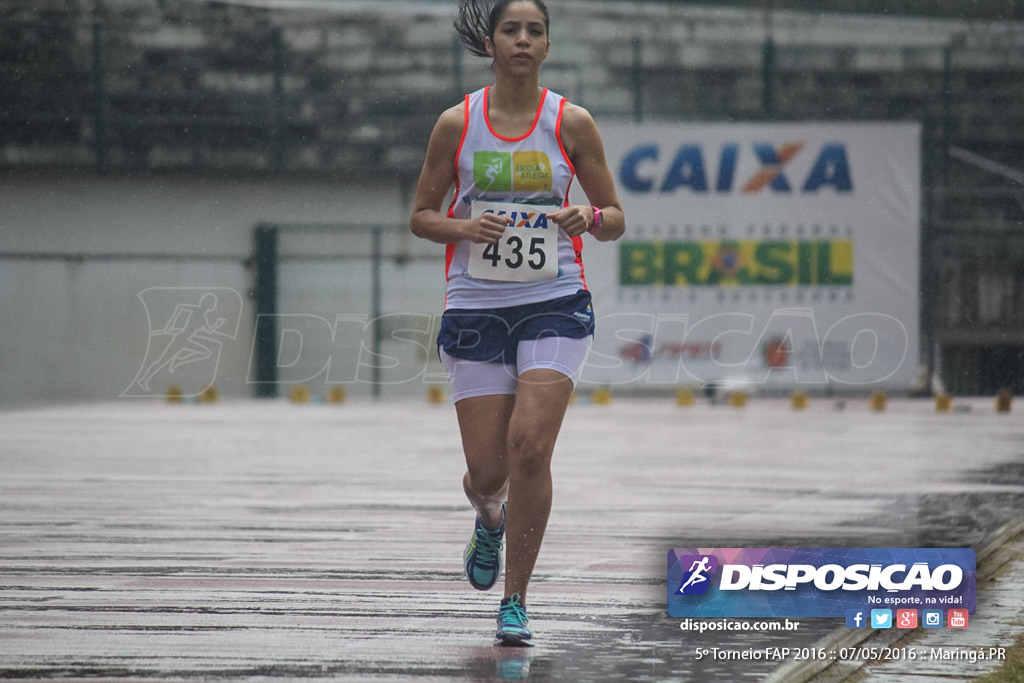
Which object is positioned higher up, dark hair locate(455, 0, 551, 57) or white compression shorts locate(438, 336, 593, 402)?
dark hair locate(455, 0, 551, 57)

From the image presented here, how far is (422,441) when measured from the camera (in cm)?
1401

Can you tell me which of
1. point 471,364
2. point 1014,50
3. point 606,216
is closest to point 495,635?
point 471,364

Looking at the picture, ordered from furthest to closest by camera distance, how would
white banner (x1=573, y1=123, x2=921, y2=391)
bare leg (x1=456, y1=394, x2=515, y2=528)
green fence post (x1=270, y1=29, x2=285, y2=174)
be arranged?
green fence post (x1=270, y1=29, x2=285, y2=174), white banner (x1=573, y1=123, x2=921, y2=391), bare leg (x1=456, y1=394, x2=515, y2=528)

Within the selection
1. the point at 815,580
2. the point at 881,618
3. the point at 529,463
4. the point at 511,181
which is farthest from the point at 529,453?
the point at 881,618

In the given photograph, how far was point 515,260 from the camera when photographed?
489cm

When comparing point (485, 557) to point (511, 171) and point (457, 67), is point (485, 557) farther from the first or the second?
point (457, 67)

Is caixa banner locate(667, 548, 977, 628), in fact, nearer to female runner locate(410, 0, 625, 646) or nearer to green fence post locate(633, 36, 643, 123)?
female runner locate(410, 0, 625, 646)

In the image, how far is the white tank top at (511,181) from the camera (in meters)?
4.89

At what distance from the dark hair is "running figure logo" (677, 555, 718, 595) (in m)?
1.61

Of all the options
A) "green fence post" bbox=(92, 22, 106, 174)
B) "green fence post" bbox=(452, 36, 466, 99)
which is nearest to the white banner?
"green fence post" bbox=(452, 36, 466, 99)

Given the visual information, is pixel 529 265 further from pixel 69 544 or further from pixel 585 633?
pixel 69 544

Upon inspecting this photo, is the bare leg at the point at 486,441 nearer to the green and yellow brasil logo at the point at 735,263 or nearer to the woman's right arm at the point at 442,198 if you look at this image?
the woman's right arm at the point at 442,198

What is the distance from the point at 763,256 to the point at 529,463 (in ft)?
49.6

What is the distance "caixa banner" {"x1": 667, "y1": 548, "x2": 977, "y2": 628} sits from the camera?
4.78 meters
